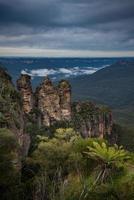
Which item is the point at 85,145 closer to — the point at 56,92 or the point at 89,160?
the point at 89,160

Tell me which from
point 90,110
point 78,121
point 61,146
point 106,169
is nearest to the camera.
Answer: point 106,169

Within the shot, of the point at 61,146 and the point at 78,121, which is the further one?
the point at 78,121

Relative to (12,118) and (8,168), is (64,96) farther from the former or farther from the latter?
(8,168)

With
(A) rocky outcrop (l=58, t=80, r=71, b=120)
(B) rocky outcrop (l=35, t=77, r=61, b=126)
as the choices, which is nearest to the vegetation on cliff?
(B) rocky outcrop (l=35, t=77, r=61, b=126)

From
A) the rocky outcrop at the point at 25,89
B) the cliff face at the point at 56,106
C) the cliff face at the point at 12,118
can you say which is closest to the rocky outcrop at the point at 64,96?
the cliff face at the point at 56,106

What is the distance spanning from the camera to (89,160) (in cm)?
4191

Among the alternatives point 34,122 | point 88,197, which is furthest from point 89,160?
point 34,122

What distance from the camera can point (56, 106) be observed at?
129250 mm

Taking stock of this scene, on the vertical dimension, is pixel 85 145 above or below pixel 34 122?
above

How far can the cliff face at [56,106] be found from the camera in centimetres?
11925

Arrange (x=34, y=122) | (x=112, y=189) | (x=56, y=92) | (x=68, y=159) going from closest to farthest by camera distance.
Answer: (x=112, y=189) < (x=68, y=159) < (x=34, y=122) < (x=56, y=92)

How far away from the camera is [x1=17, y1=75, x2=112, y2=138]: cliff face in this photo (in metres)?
119

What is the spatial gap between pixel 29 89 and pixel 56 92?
1120 cm

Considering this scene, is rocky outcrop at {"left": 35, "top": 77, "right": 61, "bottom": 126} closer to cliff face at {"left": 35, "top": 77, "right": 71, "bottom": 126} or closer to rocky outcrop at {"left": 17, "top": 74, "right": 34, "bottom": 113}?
cliff face at {"left": 35, "top": 77, "right": 71, "bottom": 126}
